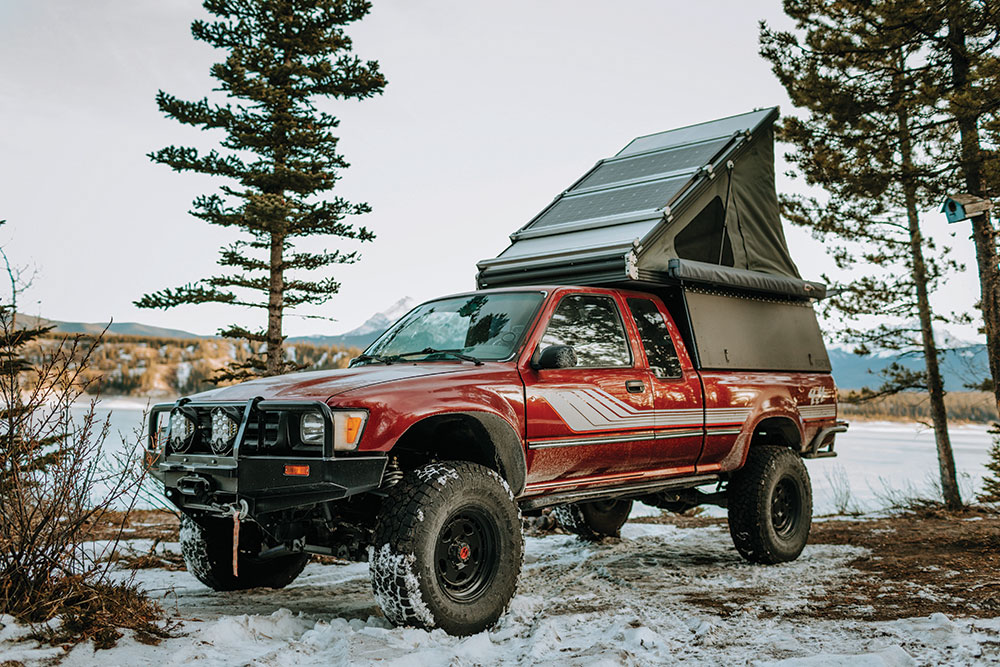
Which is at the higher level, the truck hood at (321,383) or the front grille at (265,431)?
the truck hood at (321,383)

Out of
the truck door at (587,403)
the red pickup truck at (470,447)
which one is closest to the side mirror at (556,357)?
the red pickup truck at (470,447)

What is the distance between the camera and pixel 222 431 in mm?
4465

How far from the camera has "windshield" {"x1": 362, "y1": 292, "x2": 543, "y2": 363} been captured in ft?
17.5

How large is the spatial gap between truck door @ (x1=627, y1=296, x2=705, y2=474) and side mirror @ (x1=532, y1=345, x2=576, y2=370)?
1199 mm

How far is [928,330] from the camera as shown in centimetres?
1555

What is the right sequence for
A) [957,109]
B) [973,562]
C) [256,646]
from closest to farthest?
[256,646], [973,562], [957,109]

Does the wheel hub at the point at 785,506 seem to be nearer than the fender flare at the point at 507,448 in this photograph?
No

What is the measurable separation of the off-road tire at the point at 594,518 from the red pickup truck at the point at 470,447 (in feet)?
3.63

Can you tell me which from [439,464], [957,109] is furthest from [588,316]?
[957,109]

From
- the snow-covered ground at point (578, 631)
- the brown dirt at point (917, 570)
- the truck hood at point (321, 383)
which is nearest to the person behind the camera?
the snow-covered ground at point (578, 631)

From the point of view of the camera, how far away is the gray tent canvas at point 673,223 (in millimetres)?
6387

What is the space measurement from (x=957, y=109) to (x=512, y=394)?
740 centimetres

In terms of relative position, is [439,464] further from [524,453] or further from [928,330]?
[928,330]

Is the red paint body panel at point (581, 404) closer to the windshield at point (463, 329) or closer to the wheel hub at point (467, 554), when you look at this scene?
the windshield at point (463, 329)
